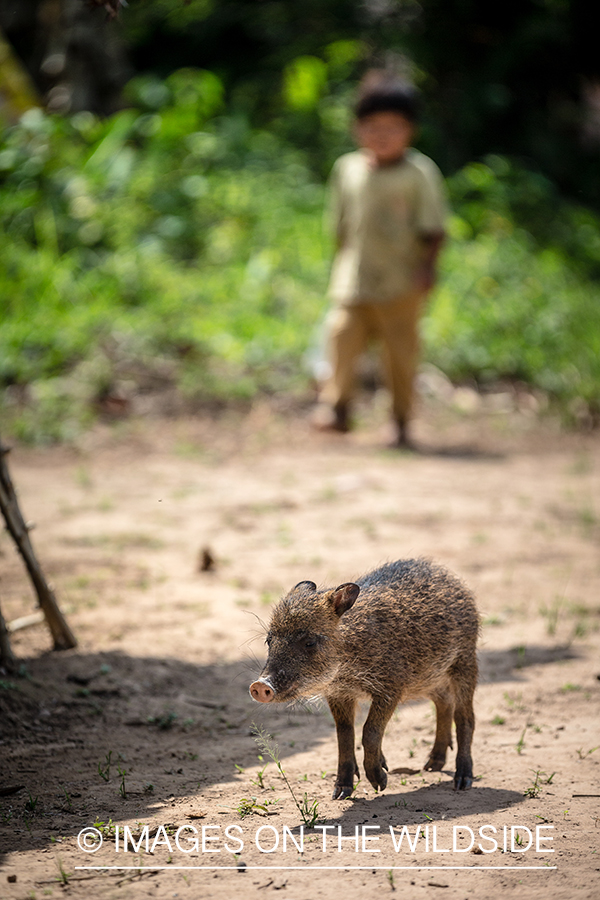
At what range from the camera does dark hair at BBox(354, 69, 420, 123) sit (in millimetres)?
7828

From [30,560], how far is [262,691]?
1675 millimetres

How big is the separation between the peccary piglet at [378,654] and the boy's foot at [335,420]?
5248mm

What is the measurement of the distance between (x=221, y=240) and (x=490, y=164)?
188 inches

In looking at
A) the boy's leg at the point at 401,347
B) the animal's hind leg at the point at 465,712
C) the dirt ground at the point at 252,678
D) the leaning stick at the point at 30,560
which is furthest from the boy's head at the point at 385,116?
the animal's hind leg at the point at 465,712

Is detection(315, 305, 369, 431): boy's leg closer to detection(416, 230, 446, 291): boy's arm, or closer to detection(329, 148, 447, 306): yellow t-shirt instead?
detection(329, 148, 447, 306): yellow t-shirt

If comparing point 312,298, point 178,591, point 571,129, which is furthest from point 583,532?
point 571,129

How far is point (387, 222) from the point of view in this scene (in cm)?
843

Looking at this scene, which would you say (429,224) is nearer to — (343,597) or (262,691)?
(343,597)

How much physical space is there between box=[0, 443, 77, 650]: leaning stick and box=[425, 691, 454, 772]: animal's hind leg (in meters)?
1.82

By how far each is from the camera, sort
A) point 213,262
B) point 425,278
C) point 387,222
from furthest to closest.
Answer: point 213,262 → point 387,222 → point 425,278

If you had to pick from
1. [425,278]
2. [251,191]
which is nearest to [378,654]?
[425,278]

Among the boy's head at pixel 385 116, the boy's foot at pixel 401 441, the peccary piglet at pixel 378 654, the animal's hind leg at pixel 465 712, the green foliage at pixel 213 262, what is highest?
the boy's head at pixel 385 116

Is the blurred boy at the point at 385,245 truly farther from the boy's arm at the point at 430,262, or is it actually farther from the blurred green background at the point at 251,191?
the blurred green background at the point at 251,191

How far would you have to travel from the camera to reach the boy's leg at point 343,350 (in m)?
8.66
